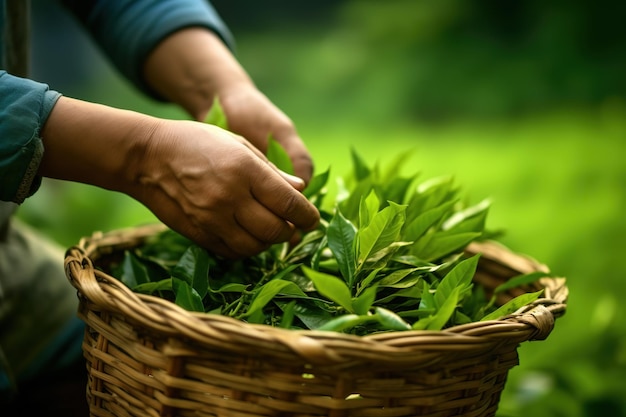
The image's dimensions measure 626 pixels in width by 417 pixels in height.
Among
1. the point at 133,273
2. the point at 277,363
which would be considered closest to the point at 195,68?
the point at 133,273

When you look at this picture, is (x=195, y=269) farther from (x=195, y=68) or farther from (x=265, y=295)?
(x=195, y=68)

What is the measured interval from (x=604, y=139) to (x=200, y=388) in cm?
187

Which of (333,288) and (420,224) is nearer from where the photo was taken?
(333,288)

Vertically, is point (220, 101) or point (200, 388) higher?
point (220, 101)

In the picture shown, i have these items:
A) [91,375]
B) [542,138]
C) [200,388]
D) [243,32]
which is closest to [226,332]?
[200,388]

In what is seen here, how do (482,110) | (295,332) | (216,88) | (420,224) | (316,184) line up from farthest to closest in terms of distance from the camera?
(482,110) → (216,88) → (316,184) → (420,224) → (295,332)

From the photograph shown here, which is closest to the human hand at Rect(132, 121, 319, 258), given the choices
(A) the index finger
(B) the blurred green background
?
(A) the index finger

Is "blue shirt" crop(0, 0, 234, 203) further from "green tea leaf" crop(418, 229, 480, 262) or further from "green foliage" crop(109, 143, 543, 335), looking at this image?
"green tea leaf" crop(418, 229, 480, 262)

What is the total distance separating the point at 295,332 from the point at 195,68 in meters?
0.56

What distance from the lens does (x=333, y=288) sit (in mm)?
629

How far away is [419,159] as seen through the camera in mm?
2252

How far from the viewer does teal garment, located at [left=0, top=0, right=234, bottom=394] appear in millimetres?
956

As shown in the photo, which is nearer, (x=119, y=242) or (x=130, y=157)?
(x=130, y=157)

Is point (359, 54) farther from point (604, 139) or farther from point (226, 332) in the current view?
point (226, 332)
